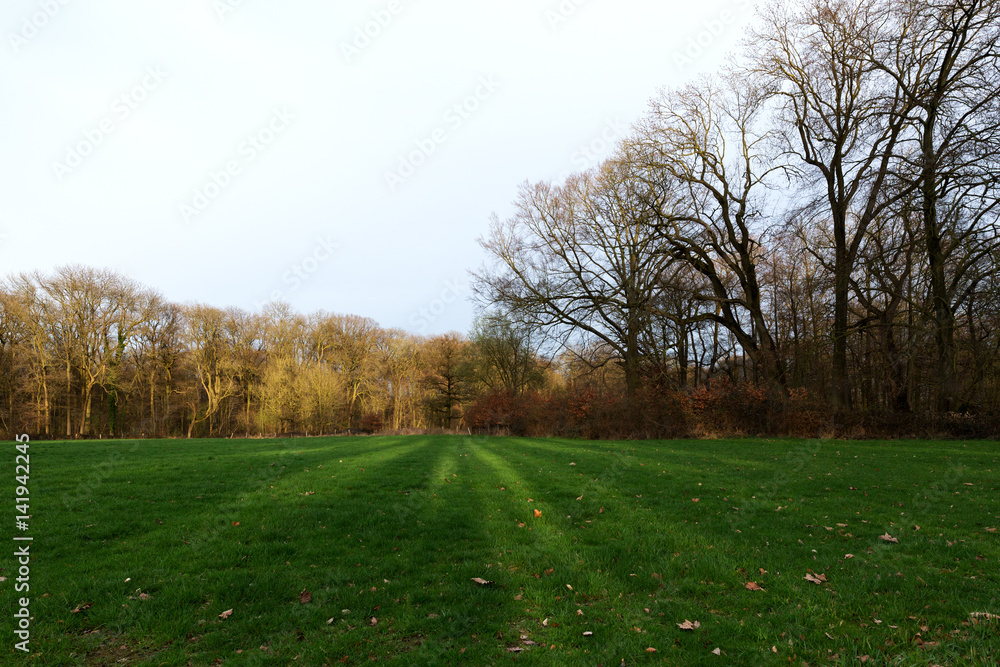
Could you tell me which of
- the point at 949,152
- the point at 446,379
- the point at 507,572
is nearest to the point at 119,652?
the point at 507,572

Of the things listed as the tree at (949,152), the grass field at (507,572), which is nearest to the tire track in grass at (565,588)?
the grass field at (507,572)

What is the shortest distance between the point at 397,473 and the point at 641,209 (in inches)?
786

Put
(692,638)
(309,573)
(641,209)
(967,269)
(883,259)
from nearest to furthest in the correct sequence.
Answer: (692,638) < (309,573) < (967,269) < (883,259) < (641,209)

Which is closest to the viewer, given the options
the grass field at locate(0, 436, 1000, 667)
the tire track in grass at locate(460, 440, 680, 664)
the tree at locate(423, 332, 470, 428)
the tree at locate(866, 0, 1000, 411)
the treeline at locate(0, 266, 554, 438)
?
the grass field at locate(0, 436, 1000, 667)

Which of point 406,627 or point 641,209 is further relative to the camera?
point 641,209

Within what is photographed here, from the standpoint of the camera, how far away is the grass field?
3.45 meters

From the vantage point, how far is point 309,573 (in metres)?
4.76

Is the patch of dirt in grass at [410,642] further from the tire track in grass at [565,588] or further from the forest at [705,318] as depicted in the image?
the forest at [705,318]

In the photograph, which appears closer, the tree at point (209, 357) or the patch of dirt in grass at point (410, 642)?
the patch of dirt in grass at point (410, 642)

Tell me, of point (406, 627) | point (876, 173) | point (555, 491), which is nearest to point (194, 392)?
point (555, 491)

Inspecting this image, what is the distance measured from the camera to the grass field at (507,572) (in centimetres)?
345

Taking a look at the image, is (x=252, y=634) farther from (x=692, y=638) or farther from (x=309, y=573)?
(x=692, y=638)

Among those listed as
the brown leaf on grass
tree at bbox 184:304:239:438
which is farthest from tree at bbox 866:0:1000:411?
tree at bbox 184:304:239:438

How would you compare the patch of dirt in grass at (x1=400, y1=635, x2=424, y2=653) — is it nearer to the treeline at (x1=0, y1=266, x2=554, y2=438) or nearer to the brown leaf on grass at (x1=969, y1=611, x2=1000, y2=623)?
the brown leaf on grass at (x1=969, y1=611, x2=1000, y2=623)
